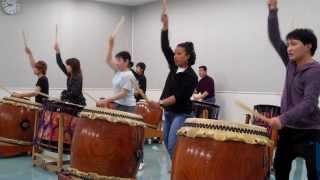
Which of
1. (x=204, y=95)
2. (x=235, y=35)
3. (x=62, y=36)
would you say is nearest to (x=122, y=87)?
(x=204, y=95)

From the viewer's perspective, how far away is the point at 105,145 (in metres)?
2.53

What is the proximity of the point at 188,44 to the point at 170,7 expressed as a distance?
562 cm

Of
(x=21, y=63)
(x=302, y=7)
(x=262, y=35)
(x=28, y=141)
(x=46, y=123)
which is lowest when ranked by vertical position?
(x=28, y=141)

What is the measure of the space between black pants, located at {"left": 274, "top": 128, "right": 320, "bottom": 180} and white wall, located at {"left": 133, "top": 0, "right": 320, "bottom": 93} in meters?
3.87

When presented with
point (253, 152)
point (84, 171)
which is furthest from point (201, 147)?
point (84, 171)

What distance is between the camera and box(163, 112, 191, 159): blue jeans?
2.75 metres

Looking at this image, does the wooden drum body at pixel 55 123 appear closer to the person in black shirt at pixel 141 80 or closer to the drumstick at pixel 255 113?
the drumstick at pixel 255 113

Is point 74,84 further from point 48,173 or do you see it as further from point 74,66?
point 48,173

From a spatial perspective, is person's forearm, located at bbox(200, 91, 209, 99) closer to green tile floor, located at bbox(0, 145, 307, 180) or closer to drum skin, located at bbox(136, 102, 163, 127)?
drum skin, located at bbox(136, 102, 163, 127)

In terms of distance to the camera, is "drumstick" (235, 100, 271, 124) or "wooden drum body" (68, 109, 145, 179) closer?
"drumstick" (235, 100, 271, 124)

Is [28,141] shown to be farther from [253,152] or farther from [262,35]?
[262,35]

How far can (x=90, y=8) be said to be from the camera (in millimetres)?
8828

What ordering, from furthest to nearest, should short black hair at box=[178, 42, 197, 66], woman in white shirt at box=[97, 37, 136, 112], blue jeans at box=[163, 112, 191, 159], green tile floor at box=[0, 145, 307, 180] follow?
green tile floor at box=[0, 145, 307, 180]
woman in white shirt at box=[97, 37, 136, 112]
short black hair at box=[178, 42, 197, 66]
blue jeans at box=[163, 112, 191, 159]

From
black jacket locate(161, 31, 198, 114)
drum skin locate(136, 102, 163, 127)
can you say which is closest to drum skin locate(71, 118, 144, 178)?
black jacket locate(161, 31, 198, 114)
